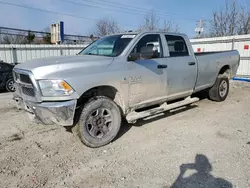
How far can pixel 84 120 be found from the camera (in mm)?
3572

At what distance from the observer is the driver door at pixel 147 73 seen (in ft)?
13.3

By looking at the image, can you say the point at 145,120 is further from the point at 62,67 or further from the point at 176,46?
the point at 62,67

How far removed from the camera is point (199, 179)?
2828 mm

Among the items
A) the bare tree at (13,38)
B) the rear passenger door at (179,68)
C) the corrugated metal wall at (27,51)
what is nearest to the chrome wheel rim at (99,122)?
the rear passenger door at (179,68)

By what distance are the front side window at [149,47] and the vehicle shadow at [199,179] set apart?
6.76 ft

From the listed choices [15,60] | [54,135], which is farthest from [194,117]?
[15,60]

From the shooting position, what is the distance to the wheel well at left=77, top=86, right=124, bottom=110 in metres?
3.79

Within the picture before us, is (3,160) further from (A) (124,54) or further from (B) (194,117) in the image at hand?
(B) (194,117)

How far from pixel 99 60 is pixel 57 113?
113 cm

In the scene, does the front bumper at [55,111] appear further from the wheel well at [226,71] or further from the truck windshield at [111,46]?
the wheel well at [226,71]

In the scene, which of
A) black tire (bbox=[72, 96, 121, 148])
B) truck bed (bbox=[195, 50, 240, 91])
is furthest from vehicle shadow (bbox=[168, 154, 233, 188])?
truck bed (bbox=[195, 50, 240, 91])

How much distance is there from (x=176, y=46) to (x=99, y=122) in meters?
2.65

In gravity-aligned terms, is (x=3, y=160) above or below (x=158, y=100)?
below

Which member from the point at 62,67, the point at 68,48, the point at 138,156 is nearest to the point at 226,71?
the point at 138,156
